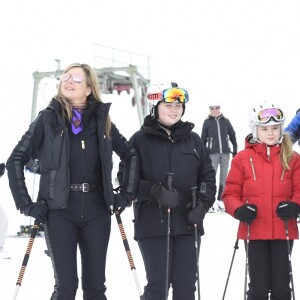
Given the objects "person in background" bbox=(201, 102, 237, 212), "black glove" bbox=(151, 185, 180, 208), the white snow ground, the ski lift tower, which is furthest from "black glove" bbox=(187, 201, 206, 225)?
the ski lift tower

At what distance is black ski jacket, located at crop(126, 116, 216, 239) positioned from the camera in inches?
154

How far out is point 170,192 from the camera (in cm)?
376

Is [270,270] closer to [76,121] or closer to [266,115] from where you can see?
[266,115]

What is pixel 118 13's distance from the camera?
38.0 meters

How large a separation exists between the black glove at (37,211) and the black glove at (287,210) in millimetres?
1376

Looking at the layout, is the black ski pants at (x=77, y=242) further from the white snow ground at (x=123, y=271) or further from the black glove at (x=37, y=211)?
the white snow ground at (x=123, y=271)

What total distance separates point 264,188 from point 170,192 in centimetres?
63

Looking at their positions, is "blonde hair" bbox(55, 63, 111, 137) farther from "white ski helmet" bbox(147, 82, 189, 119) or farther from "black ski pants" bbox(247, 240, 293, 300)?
"black ski pants" bbox(247, 240, 293, 300)

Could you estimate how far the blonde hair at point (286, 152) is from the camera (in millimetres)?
4006

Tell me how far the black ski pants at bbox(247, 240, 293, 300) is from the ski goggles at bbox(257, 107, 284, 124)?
76cm

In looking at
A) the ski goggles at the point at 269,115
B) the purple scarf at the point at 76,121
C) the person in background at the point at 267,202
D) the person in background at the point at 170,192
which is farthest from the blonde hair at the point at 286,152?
the purple scarf at the point at 76,121

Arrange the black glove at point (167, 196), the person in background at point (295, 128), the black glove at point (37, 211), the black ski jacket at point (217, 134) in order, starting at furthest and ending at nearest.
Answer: the black ski jacket at point (217, 134)
the person in background at point (295, 128)
the black glove at point (167, 196)
the black glove at point (37, 211)

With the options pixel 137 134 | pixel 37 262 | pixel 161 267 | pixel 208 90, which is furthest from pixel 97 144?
pixel 208 90

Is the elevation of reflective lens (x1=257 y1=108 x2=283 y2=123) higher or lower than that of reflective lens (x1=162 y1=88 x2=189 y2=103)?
lower
